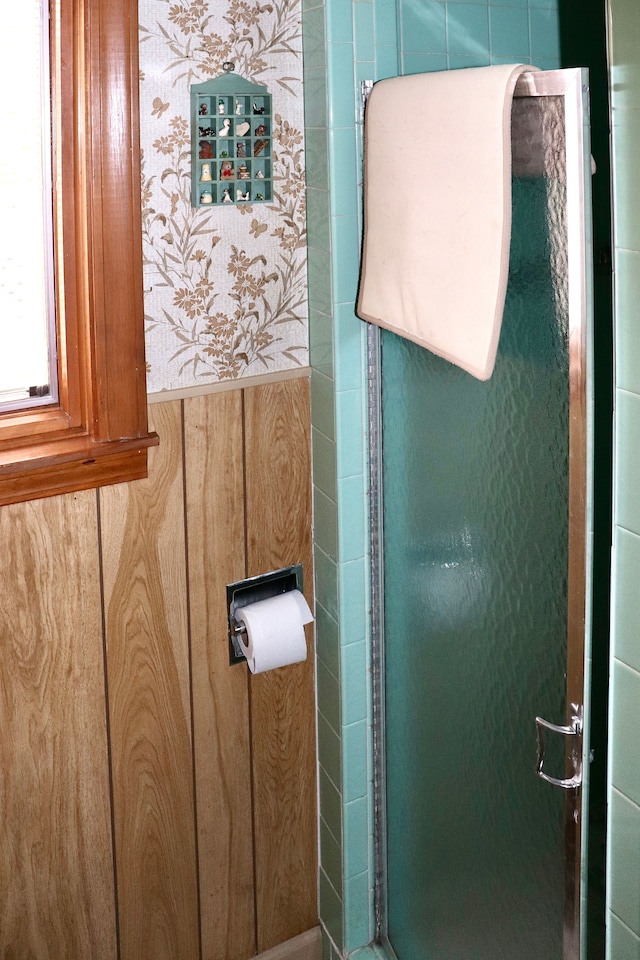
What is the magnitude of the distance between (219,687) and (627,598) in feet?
3.18

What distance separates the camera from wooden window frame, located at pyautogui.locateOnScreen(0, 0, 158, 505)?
62.4 inches

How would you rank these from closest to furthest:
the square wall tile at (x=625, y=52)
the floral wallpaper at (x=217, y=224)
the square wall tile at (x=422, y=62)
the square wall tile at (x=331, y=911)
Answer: the square wall tile at (x=625, y=52)
the floral wallpaper at (x=217, y=224)
the square wall tile at (x=422, y=62)
the square wall tile at (x=331, y=911)

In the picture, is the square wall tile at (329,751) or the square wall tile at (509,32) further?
the square wall tile at (329,751)

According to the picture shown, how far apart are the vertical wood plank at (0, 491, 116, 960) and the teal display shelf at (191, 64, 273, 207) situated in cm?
56

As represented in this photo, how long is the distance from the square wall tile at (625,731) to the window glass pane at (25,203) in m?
1.01

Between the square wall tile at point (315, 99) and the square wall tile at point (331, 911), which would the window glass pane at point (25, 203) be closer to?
the square wall tile at point (315, 99)

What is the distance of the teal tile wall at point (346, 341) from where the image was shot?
1.74 metres

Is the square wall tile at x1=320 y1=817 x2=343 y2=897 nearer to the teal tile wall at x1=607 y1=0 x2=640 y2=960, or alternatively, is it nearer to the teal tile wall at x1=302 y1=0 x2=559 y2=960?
the teal tile wall at x1=302 y1=0 x2=559 y2=960

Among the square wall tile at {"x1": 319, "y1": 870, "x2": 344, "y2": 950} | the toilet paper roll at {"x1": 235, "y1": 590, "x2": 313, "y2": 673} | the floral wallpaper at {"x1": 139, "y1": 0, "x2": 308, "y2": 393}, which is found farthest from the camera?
the square wall tile at {"x1": 319, "y1": 870, "x2": 344, "y2": 950}

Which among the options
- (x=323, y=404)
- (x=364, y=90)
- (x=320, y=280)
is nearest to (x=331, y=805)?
(x=323, y=404)

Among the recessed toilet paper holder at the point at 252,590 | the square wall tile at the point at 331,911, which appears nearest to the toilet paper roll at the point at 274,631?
the recessed toilet paper holder at the point at 252,590

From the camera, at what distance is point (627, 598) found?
1.20m

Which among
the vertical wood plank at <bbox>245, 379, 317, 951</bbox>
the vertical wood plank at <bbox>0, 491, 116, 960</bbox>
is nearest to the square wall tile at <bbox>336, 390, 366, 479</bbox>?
the vertical wood plank at <bbox>245, 379, 317, 951</bbox>

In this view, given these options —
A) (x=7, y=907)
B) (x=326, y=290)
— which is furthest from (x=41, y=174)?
(x=7, y=907)
